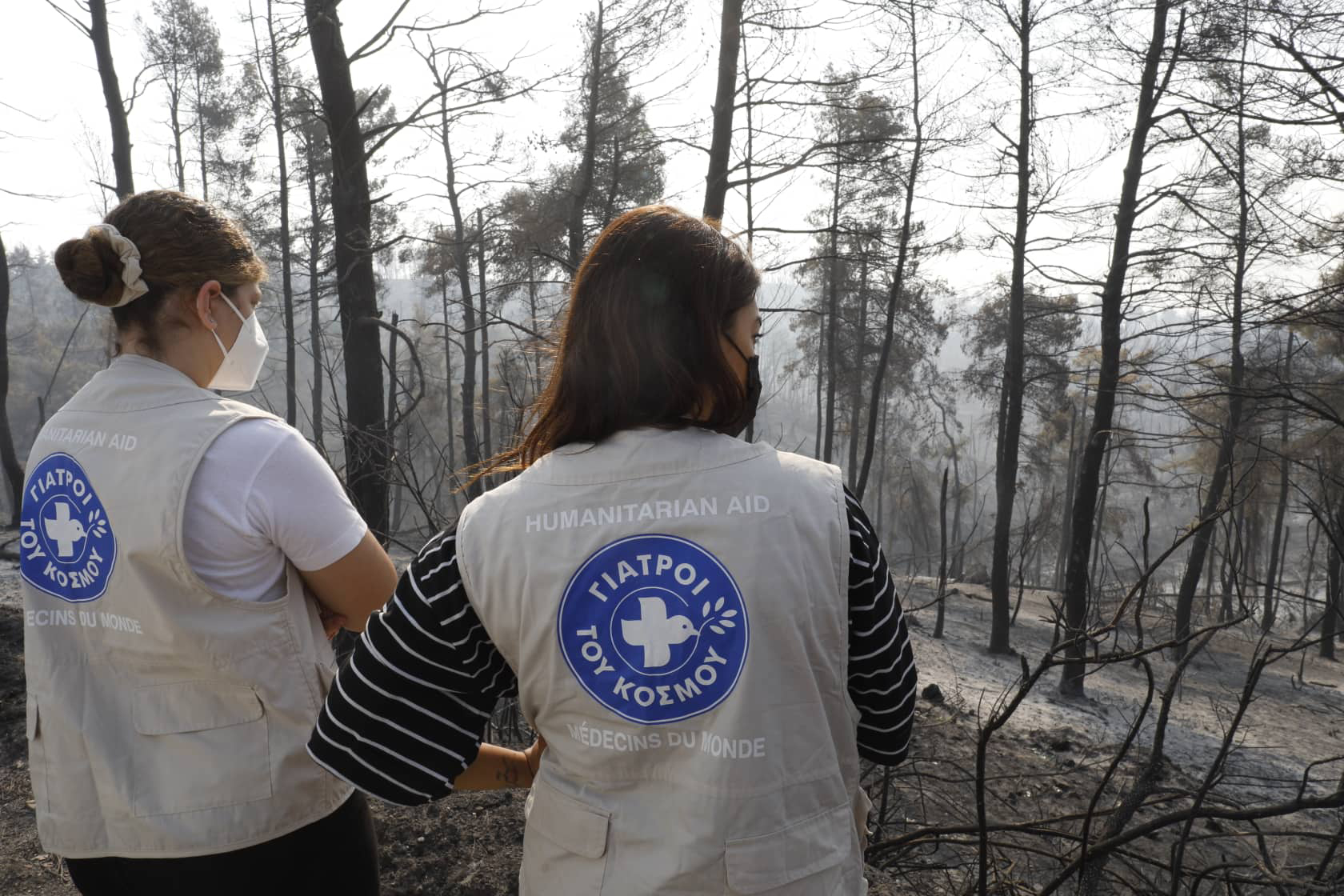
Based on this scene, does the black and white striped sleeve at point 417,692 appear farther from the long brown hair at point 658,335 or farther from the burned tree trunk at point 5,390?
the burned tree trunk at point 5,390

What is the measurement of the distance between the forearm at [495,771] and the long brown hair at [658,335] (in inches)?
21.2

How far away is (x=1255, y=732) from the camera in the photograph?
11.8 m

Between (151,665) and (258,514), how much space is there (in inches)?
13.4

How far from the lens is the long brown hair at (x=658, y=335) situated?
1181 millimetres

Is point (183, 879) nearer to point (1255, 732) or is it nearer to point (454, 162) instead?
point (1255, 732)

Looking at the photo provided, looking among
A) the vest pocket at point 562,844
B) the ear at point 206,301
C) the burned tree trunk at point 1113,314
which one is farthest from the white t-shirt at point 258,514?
the burned tree trunk at point 1113,314

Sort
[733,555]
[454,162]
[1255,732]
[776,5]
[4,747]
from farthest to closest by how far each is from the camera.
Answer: [454,162] < [1255,732] < [776,5] < [4,747] < [733,555]

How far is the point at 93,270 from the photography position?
1.61 metres

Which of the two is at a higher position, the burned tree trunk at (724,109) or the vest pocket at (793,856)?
the burned tree trunk at (724,109)

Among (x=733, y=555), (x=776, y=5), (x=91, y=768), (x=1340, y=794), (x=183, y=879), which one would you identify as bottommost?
(x=1340, y=794)

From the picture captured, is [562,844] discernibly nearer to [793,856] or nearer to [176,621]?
[793,856]

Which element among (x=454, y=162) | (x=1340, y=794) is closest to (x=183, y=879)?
(x=1340, y=794)

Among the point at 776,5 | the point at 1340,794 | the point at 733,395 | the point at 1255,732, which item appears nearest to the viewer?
the point at 733,395

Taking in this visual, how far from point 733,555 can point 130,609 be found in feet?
3.75
